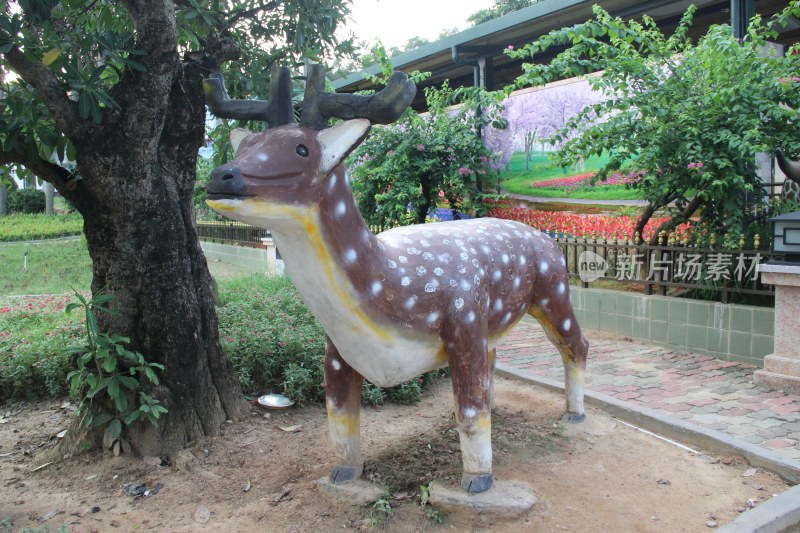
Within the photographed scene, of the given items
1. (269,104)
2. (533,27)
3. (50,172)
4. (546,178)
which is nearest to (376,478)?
(269,104)

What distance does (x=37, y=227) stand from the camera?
20.4 meters

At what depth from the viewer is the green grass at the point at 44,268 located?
38.4 feet

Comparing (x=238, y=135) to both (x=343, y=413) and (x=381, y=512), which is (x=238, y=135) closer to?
(x=343, y=413)

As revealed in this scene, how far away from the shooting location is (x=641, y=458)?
4.15m

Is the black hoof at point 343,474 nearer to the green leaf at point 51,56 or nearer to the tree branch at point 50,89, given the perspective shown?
the tree branch at point 50,89

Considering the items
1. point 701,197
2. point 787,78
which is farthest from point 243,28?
point 787,78

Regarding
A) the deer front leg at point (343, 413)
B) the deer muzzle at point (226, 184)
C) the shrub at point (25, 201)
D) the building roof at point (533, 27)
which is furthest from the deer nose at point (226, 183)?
the shrub at point (25, 201)

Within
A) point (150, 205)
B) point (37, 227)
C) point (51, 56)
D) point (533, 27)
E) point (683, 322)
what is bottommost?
point (683, 322)

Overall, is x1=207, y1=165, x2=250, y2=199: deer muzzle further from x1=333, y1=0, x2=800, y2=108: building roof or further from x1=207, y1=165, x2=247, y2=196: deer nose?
x1=333, y1=0, x2=800, y2=108: building roof

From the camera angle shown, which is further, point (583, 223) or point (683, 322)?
point (583, 223)

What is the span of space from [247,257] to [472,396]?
13.7 meters

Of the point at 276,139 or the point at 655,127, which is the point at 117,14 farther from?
the point at 655,127

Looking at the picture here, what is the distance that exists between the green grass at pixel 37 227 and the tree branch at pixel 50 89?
1541cm

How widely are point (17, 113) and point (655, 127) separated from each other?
6.55 meters
